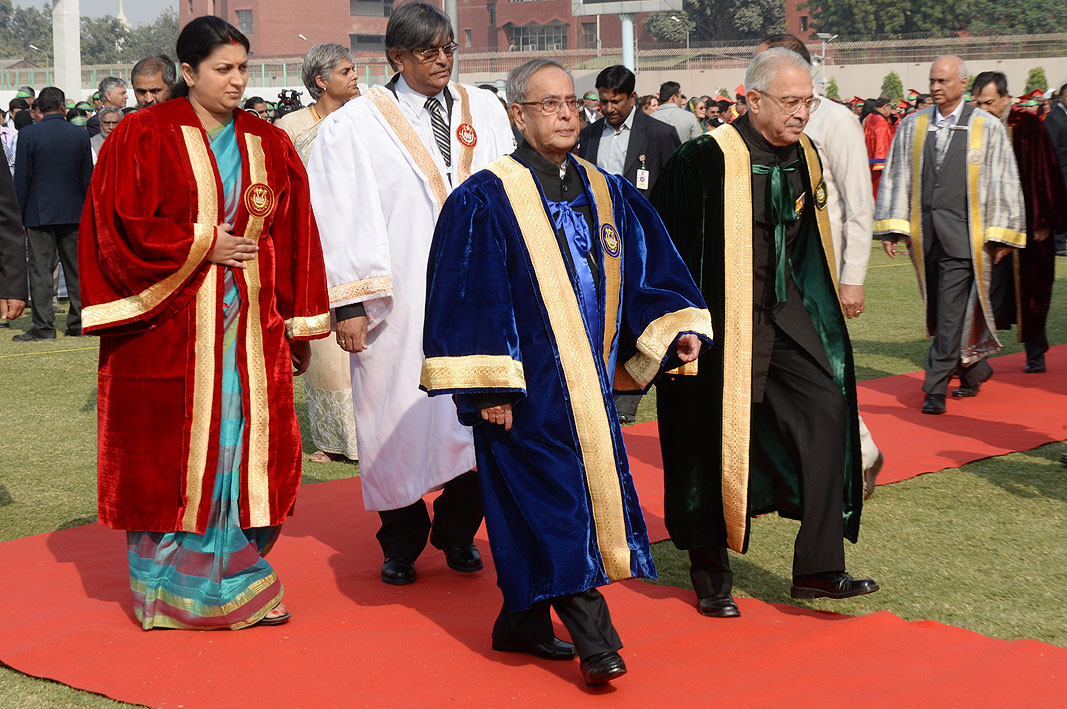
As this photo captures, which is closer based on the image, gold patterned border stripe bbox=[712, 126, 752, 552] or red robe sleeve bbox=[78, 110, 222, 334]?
red robe sleeve bbox=[78, 110, 222, 334]

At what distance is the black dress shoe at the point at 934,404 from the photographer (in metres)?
8.07

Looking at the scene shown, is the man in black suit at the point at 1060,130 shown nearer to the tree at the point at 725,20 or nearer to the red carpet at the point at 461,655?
the red carpet at the point at 461,655

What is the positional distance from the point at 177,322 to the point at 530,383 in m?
1.28

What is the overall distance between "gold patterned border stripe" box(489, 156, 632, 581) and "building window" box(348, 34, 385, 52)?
86911 millimetres

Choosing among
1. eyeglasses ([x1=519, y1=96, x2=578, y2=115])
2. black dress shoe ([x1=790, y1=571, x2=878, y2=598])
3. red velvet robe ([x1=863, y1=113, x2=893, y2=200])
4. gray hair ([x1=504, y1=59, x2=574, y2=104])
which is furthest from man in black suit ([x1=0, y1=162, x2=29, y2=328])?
red velvet robe ([x1=863, y1=113, x2=893, y2=200])

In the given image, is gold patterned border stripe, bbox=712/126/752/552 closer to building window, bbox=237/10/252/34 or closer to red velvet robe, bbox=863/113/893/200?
red velvet robe, bbox=863/113/893/200

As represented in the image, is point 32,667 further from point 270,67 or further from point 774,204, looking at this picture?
point 270,67

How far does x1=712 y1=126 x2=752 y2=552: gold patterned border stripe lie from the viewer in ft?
15.5

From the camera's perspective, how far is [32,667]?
162 inches

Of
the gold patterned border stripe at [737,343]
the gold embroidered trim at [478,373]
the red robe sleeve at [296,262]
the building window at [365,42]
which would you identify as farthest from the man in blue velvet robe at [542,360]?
the building window at [365,42]

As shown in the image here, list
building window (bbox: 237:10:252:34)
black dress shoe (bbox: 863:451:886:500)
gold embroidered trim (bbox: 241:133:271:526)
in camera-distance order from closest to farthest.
→ gold embroidered trim (bbox: 241:133:271:526)
black dress shoe (bbox: 863:451:886:500)
building window (bbox: 237:10:252:34)

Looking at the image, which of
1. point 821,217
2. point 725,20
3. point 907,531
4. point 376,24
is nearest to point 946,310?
point 907,531

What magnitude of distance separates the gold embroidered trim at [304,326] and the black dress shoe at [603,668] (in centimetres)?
159

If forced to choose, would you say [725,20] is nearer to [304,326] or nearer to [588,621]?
[304,326]
